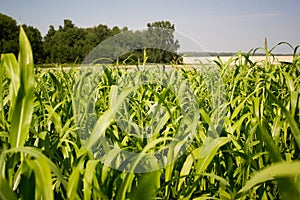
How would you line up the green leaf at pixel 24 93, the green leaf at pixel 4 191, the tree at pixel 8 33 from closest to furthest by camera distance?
the green leaf at pixel 4 191 → the green leaf at pixel 24 93 → the tree at pixel 8 33

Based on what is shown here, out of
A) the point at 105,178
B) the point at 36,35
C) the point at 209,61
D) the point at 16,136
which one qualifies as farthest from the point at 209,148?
the point at 36,35

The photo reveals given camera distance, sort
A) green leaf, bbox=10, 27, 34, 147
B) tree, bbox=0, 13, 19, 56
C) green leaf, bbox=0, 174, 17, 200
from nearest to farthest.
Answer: green leaf, bbox=0, 174, 17, 200, green leaf, bbox=10, 27, 34, 147, tree, bbox=0, 13, 19, 56

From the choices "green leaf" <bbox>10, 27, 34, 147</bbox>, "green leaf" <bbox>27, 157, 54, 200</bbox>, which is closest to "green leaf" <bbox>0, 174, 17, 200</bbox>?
"green leaf" <bbox>27, 157, 54, 200</bbox>

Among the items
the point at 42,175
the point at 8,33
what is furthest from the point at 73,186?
the point at 8,33

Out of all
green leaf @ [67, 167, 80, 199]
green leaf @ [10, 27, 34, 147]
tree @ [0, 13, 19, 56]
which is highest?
tree @ [0, 13, 19, 56]

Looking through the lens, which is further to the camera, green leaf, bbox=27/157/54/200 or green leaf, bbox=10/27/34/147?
green leaf, bbox=10/27/34/147

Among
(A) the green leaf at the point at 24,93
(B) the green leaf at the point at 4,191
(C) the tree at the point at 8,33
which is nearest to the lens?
(B) the green leaf at the point at 4,191

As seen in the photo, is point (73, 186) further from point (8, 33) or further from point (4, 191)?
point (8, 33)

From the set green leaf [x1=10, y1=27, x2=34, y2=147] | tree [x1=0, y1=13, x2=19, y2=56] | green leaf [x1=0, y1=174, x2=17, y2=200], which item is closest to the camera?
green leaf [x1=0, y1=174, x2=17, y2=200]

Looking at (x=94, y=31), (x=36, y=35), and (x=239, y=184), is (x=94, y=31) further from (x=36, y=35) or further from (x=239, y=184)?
(x=239, y=184)

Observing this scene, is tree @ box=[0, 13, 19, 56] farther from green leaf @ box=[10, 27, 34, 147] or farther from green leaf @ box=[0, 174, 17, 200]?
green leaf @ box=[0, 174, 17, 200]

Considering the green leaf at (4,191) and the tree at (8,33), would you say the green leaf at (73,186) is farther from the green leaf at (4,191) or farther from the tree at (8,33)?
the tree at (8,33)

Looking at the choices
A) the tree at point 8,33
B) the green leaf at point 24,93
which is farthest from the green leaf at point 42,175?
the tree at point 8,33

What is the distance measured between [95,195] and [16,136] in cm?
15
